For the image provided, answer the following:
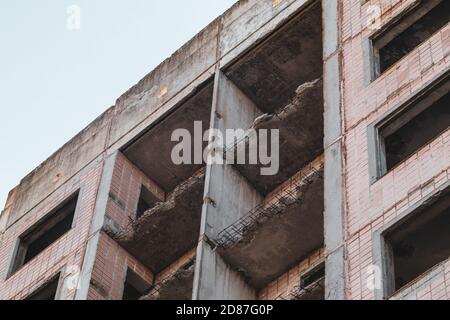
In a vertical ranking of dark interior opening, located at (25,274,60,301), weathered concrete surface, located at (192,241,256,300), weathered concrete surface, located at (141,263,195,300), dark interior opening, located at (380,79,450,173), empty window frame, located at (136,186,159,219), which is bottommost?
weathered concrete surface, located at (192,241,256,300)

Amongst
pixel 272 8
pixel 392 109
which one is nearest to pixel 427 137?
pixel 392 109

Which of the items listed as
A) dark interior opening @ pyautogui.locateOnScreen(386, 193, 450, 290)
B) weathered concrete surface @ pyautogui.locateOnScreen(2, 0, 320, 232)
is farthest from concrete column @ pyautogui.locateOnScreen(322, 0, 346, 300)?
weathered concrete surface @ pyautogui.locateOnScreen(2, 0, 320, 232)

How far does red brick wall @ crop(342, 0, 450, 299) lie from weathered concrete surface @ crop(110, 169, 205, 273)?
4492 millimetres

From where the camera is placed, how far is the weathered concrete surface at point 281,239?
21094 mm

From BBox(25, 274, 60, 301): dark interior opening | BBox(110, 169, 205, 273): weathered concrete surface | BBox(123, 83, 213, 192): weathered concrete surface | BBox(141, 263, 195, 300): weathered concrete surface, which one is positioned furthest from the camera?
BBox(123, 83, 213, 192): weathered concrete surface

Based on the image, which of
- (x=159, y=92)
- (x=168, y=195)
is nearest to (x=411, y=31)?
(x=159, y=92)

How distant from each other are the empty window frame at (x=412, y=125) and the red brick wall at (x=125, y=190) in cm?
723

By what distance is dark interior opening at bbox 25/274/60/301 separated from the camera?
24.2 meters

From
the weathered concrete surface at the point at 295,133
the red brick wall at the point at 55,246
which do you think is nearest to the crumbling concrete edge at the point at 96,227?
the red brick wall at the point at 55,246

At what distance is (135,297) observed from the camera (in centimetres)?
2431

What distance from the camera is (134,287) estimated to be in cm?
2438

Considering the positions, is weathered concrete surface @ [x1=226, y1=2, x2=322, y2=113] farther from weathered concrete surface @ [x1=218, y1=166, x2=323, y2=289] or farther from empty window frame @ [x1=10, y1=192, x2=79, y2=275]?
empty window frame @ [x1=10, y1=192, x2=79, y2=275]
